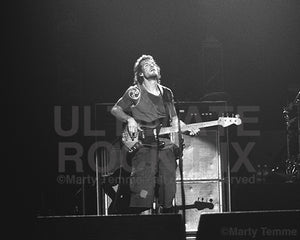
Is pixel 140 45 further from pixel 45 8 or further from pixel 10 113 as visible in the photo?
pixel 10 113

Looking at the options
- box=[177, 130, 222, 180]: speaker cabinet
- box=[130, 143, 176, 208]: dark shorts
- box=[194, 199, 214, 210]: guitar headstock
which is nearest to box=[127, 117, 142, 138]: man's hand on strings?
box=[130, 143, 176, 208]: dark shorts

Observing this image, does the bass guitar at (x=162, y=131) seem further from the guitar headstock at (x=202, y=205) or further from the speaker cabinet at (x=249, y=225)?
the speaker cabinet at (x=249, y=225)

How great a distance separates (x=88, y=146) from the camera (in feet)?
16.8

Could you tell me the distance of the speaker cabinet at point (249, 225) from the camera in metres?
2.07

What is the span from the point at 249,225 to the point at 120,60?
3.98 meters

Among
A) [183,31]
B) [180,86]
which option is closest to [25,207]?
[180,86]

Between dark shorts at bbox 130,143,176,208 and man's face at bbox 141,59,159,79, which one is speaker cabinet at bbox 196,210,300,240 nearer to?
dark shorts at bbox 130,143,176,208

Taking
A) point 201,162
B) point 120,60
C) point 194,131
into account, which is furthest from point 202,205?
point 120,60

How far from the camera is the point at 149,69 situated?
5.25m

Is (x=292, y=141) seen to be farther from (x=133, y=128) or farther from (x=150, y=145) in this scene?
(x=133, y=128)

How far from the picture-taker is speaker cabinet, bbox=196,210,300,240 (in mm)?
2068

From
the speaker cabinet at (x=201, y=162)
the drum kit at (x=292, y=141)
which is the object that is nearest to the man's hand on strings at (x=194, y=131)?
the speaker cabinet at (x=201, y=162)

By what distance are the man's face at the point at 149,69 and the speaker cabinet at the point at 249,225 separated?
321cm

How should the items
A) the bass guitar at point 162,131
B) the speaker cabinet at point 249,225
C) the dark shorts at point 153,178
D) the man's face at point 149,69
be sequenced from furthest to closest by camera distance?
the man's face at point 149,69
the bass guitar at point 162,131
the dark shorts at point 153,178
the speaker cabinet at point 249,225
